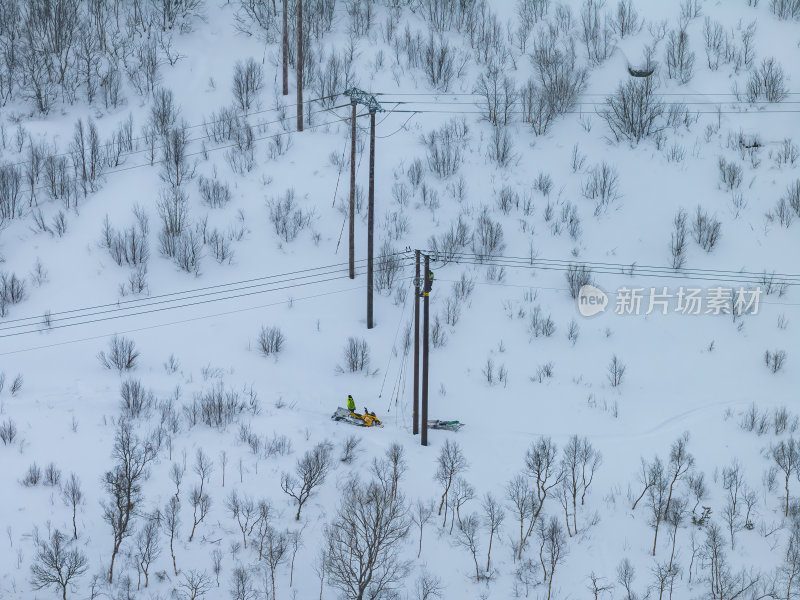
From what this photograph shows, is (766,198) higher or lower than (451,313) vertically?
higher

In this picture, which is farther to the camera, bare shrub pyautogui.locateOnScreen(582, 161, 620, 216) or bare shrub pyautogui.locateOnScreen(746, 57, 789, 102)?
bare shrub pyautogui.locateOnScreen(746, 57, 789, 102)

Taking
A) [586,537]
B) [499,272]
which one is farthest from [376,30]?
[586,537]

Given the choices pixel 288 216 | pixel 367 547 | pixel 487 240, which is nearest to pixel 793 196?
pixel 487 240

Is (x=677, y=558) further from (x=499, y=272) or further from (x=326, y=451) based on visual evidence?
(x=499, y=272)

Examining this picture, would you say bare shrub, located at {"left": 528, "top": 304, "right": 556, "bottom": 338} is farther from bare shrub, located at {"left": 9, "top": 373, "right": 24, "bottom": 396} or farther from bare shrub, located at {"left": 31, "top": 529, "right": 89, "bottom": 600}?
bare shrub, located at {"left": 9, "top": 373, "right": 24, "bottom": 396}

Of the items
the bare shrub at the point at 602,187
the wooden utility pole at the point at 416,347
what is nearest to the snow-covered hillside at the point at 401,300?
the bare shrub at the point at 602,187

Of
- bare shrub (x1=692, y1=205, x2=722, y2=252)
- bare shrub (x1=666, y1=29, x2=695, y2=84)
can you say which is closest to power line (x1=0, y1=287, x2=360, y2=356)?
bare shrub (x1=692, y1=205, x2=722, y2=252)
